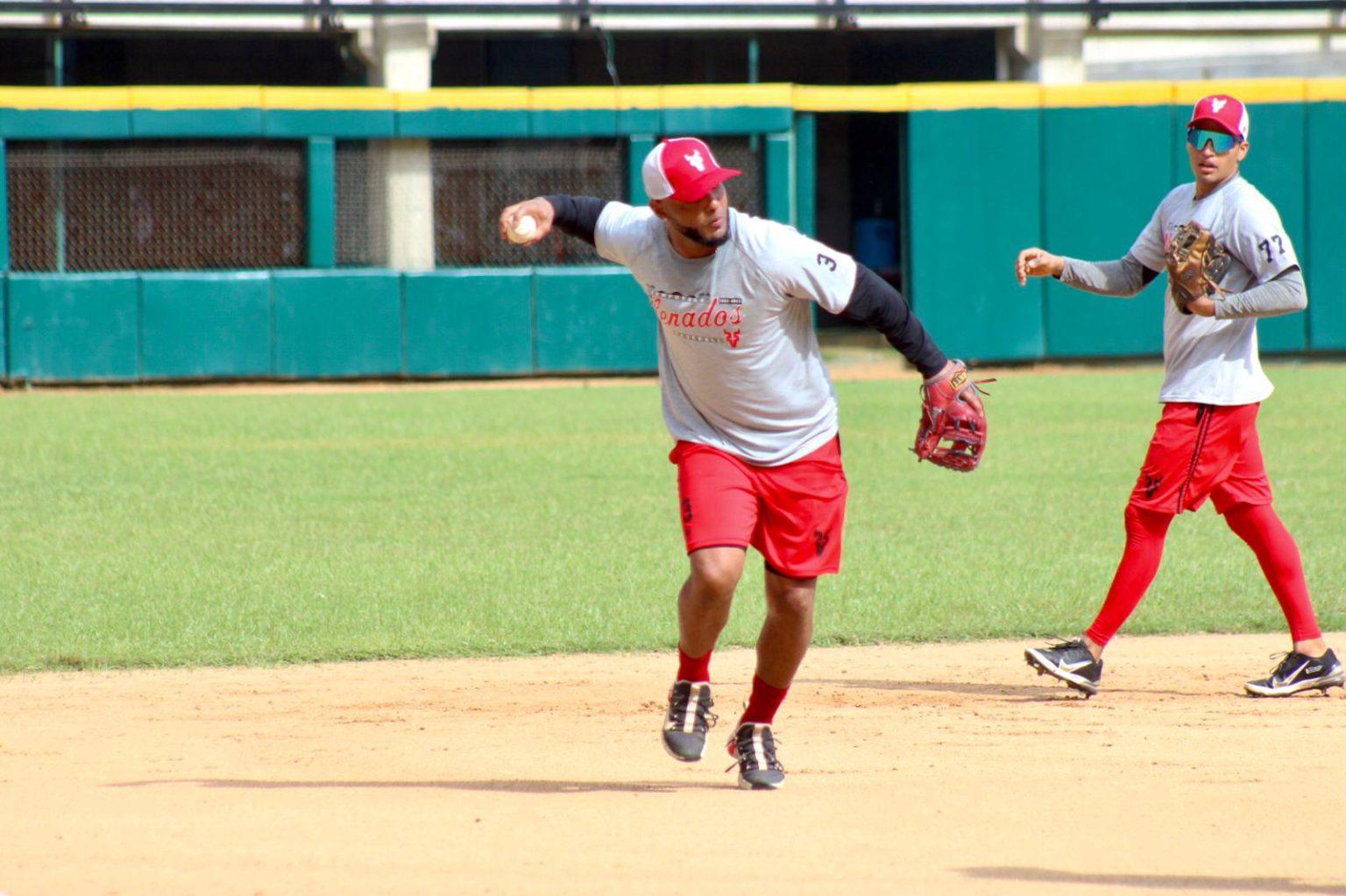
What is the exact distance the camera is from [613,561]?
8.80m

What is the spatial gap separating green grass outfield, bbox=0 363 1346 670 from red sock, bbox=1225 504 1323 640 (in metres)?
1.30

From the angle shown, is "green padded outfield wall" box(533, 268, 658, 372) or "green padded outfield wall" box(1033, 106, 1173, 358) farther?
"green padded outfield wall" box(1033, 106, 1173, 358)

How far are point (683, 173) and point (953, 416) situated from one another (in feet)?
3.60

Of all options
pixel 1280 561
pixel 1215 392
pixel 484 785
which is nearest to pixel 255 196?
pixel 1215 392

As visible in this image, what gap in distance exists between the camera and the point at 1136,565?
607cm

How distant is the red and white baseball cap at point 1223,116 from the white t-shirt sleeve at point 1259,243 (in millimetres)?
254

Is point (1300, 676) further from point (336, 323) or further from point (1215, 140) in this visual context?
point (336, 323)

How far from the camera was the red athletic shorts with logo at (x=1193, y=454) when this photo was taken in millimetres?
5992

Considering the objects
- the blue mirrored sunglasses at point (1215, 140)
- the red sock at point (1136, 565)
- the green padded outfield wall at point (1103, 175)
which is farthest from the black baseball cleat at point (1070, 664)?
the green padded outfield wall at point (1103, 175)

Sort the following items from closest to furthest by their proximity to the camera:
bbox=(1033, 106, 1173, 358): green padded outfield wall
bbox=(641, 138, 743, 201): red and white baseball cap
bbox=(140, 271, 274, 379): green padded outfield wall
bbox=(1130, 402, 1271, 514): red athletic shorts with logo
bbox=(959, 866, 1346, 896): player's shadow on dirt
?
bbox=(959, 866, 1346, 896): player's shadow on dirt < bbox=(641, 138, 743, 201): red and white baseball cap < bbox=(1130, 402, 1271, 514): red athletic shorts with logo < bbox=(140, 271, 274, 379): green padded outfield wall < bbox=(1033, 106, 1173, 358): green padded outfield wall

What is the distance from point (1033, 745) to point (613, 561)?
3.68 meters

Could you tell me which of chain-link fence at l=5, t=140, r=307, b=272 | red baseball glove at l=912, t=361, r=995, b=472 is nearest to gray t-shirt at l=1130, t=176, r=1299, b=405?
red baseball glove at l=912, t=361, r=995, b=472

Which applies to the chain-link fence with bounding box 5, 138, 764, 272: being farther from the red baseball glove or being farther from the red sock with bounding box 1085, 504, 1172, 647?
the red baseball glove

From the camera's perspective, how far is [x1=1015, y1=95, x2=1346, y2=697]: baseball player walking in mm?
5906
